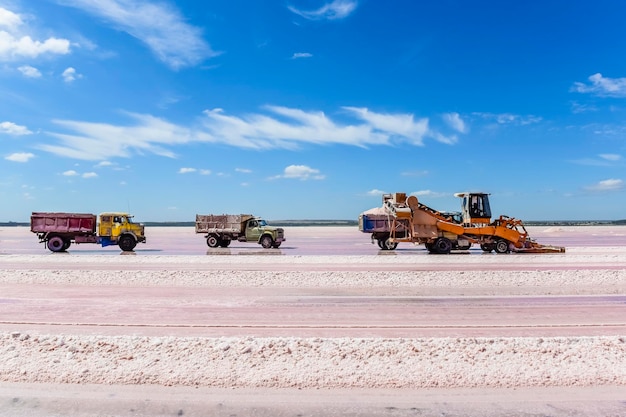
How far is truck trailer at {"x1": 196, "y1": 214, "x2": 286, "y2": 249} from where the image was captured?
104ft

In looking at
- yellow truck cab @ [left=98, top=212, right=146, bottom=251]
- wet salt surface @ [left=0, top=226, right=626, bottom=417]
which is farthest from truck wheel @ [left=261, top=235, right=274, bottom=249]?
wet salt surface @ [left=0, top=226, right=626, bottom=417]

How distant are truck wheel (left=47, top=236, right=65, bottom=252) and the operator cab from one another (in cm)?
2466

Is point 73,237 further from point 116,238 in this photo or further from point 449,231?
point 449,231

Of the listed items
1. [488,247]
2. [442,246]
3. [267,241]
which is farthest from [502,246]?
[267,241]

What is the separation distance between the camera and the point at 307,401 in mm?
5387

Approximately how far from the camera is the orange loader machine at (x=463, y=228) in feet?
87.7

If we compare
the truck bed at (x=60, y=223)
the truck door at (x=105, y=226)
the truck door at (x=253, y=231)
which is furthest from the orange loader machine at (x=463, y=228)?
the truck bed at (x=60, y=223)

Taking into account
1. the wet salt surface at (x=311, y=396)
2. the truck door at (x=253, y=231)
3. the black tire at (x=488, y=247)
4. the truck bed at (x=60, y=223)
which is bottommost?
the wet salt surface at (x=311, y=396)

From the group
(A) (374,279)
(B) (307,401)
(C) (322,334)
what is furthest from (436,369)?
(A) (374,279)

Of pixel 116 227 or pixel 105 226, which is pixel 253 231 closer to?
pixel 116 227

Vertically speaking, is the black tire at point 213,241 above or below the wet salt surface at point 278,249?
above

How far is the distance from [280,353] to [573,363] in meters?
4.19

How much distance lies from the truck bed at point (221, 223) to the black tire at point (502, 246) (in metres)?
16.3

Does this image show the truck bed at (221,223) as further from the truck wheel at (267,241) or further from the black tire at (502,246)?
the black tire at (502,246)
